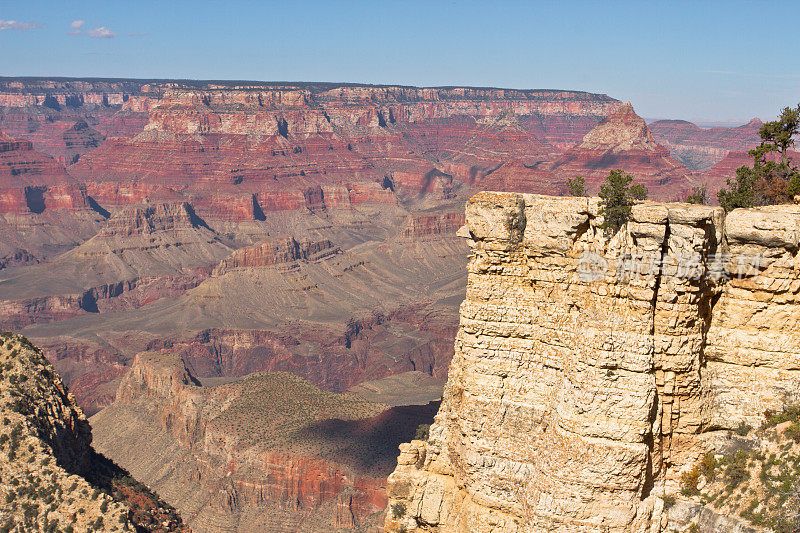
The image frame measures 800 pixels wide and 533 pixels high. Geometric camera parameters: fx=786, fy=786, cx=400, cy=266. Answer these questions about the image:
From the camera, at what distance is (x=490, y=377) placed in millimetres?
20406

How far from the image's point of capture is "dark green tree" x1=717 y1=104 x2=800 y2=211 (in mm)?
26422

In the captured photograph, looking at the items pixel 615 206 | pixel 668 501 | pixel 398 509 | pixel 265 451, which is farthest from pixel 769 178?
pixel 265 451

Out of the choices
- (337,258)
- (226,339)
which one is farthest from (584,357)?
(337,258)

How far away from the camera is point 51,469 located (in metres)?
36.0

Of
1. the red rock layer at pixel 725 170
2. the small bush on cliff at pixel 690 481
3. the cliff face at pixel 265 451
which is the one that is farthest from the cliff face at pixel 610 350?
the red rock layer at pixel 725 170

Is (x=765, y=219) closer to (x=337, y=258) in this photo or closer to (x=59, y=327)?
(x=59, y=327)

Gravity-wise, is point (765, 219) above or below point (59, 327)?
above

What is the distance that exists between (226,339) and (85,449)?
102690 millimetres

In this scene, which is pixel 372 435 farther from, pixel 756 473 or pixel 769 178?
pixel 756 473

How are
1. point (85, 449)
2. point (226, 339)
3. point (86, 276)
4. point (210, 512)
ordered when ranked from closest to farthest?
point (85, 449) → point (210, 512) → point (226, 339) → point (86, 276)

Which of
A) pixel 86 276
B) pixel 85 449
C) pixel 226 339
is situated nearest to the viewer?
pixel 85 449

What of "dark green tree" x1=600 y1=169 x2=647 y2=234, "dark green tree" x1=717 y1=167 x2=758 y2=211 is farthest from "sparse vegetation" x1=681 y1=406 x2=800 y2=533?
"dark green tree" x1=717 y1=167 x2=758 y2=211

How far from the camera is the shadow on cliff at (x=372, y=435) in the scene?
Answer: 6331 centimetres

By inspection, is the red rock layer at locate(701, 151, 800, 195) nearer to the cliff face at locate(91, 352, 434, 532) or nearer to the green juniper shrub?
the cliff face at locate(91, 352, 434, 532)
